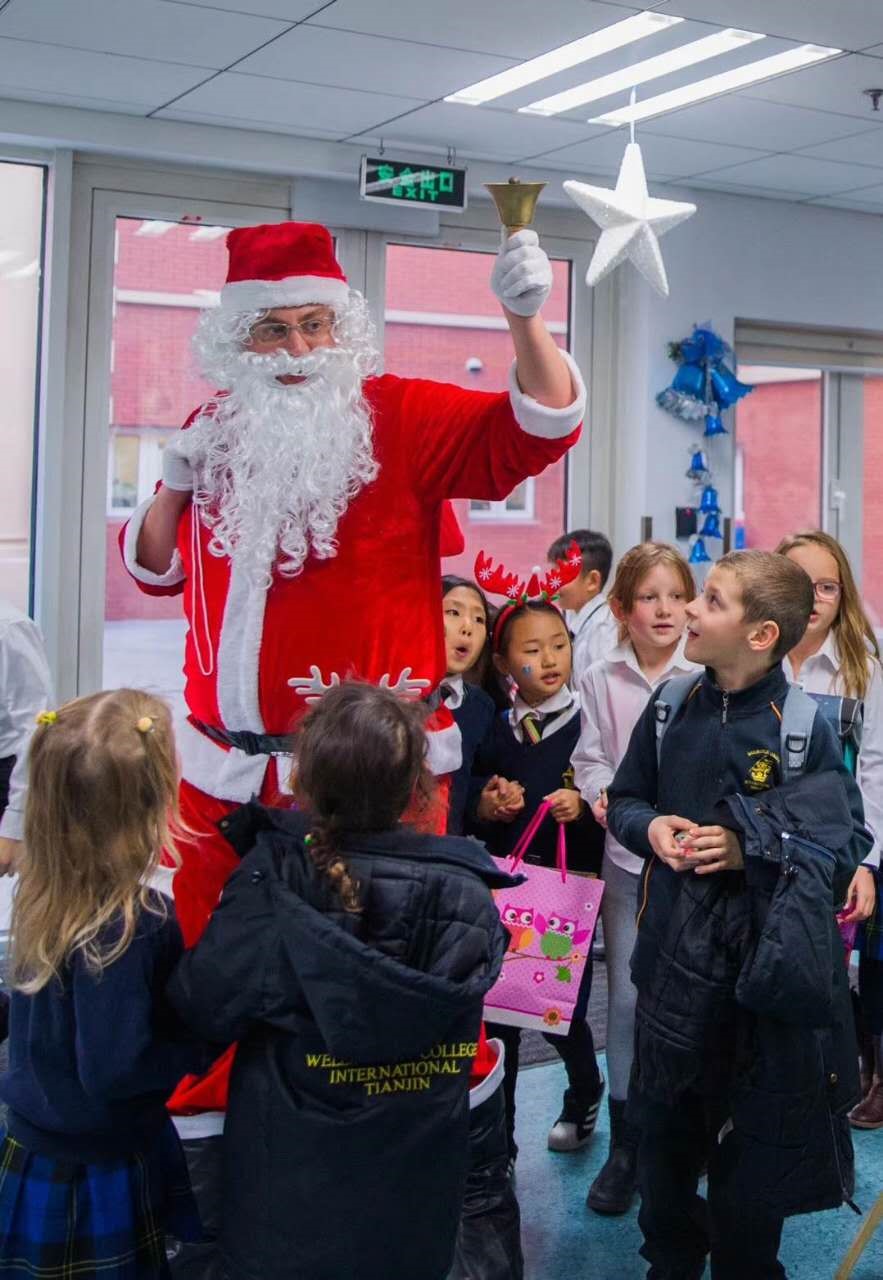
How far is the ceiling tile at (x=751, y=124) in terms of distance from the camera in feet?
16.0

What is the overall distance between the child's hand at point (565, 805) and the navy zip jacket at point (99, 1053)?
1.21 metres

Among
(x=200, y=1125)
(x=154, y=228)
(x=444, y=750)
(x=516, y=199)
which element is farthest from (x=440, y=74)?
(x=200, y=1125)

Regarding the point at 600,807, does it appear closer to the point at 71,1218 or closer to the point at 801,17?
the point at 71,1218

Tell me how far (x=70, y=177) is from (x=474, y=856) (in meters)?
3.98

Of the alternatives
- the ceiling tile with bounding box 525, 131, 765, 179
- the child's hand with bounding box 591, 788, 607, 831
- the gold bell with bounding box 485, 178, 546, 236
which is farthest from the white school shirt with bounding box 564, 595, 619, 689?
the ceiling tile with bounding box 525, 131, 765, 179

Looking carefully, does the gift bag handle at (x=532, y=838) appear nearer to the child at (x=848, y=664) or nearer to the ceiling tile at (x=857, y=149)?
the child at (x=848, y=664)

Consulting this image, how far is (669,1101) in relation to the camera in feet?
7.07

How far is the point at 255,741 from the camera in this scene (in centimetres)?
224

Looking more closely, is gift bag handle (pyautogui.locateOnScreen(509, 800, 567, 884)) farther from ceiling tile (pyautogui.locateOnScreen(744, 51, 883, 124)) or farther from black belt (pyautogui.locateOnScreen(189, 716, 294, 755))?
ceiling tile (pyautogui.locateOnScreen(744, 51, 883, 124))

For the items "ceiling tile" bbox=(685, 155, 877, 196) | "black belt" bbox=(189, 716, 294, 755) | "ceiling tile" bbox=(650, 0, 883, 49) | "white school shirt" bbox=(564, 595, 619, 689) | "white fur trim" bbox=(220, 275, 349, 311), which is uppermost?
"ceiling tile" bbox=(685, 155, 877, 196)

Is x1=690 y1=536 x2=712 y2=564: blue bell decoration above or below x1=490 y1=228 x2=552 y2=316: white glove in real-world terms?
below

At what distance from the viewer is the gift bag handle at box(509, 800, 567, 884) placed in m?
2.75

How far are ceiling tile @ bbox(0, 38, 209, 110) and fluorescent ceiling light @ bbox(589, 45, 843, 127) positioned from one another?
1450 millimetres

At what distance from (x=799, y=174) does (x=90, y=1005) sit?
197 inches
